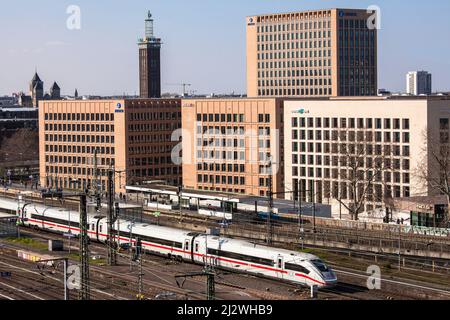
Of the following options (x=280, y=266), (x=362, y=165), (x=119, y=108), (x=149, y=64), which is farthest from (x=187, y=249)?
(x=149, y=64)

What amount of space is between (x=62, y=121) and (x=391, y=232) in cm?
6501

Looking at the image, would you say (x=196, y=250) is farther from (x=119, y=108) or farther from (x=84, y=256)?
(x=119, y=108)

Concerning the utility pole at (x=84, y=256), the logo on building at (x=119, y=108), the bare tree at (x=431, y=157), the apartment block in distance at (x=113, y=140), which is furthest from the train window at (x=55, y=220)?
the logo on building at (x=119, y=108)

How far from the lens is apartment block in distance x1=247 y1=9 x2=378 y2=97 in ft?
457

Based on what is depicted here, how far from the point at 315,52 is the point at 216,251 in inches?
3923

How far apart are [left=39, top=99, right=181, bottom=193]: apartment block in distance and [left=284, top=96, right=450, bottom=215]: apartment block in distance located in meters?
27.2

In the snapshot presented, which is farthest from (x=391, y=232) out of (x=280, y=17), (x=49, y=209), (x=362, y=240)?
(x=280, y=17)

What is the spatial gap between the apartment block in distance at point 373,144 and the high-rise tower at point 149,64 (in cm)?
10796

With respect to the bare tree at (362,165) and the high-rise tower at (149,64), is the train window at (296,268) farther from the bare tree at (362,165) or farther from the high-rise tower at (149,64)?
the high-rise tower at (149,64)

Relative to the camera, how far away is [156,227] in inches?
2077

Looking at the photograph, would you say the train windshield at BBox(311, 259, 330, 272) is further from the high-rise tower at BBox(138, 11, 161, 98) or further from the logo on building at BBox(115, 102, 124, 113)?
the high-rise tower at BBox(138, 11, 161, 98)

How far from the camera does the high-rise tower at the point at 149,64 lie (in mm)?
190625

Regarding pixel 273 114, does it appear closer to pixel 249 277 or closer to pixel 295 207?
pixel 295 207

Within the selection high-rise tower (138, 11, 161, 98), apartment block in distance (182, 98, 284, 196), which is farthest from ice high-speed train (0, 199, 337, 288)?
high-rise tower (138, 11, 161, 98)
